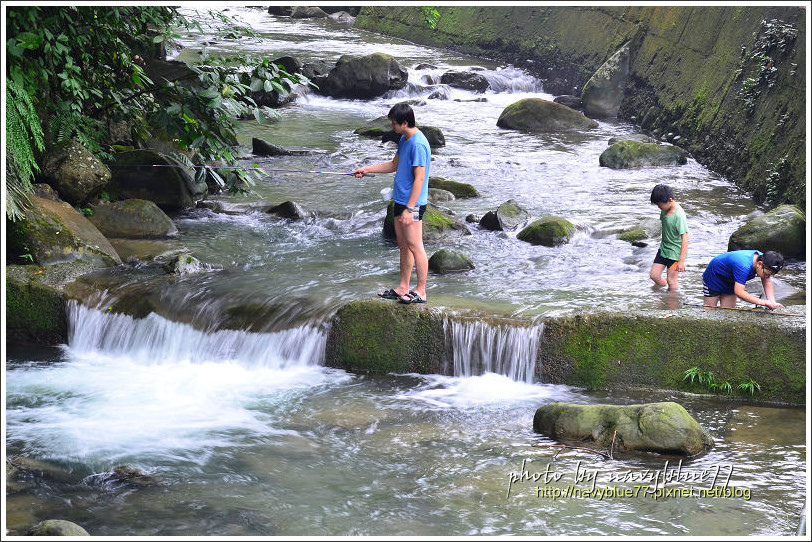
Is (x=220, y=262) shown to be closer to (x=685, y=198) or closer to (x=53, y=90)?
(x=53, y=90)

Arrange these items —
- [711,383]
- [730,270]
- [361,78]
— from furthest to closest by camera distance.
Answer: [361,78], [730,270], [711,383]

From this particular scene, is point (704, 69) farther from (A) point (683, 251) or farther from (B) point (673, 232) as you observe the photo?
(A) point (683, 251)

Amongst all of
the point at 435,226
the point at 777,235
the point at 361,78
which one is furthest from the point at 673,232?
the point at 361,78

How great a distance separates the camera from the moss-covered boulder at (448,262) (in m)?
10.1

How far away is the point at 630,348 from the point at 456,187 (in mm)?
6814

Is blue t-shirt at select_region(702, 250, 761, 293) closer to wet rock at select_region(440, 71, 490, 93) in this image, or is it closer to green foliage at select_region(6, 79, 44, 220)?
green foliage at select_region(6, 79, 44, 220)

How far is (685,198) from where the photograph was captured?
46.3 ft

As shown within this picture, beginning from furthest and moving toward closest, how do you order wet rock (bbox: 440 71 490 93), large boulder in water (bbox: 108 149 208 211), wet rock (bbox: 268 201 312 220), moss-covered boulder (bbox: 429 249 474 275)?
wet rock (bbox: 440 71 490 93)
wet rock (bbox: 268 201 312 220)
large boulder in water (bbox: 108 149 208 211)
moss-covered boulder (bbox: 429 249 474 275)

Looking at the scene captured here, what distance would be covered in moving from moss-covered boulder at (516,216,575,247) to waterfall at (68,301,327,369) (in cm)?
421

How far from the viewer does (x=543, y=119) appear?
2012cm

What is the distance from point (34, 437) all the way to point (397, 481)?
2946 mm

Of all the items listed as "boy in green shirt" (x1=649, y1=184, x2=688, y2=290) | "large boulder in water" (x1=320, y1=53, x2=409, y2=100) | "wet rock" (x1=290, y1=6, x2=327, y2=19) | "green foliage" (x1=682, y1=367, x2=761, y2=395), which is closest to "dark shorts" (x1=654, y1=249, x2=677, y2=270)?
A: "boy in green shirt" (x1=649, y1=184, x2=688, y2=290)

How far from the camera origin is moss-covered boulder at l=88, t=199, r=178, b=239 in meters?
10.8

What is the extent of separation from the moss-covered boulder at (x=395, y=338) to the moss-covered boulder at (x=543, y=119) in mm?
12829
